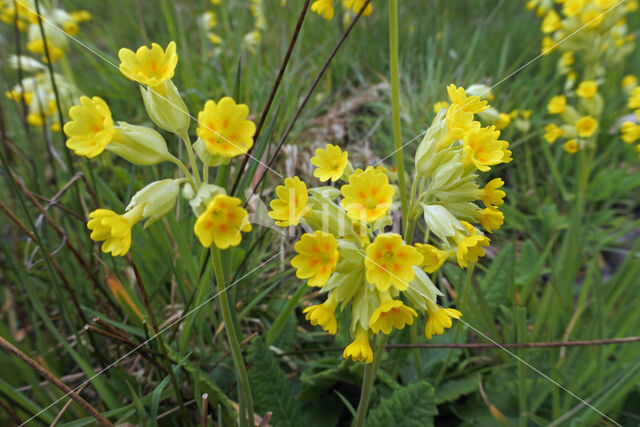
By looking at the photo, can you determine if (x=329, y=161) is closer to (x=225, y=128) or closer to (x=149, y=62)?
(x=225, y=128)

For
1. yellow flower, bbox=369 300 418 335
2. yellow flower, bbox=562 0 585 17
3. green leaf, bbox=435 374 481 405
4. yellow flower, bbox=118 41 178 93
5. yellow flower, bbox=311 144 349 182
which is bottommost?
green leaf, bbox=435 374 481 405

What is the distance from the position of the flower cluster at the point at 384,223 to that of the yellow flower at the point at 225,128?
125 millimetres

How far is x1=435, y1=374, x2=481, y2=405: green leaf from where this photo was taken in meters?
1.44

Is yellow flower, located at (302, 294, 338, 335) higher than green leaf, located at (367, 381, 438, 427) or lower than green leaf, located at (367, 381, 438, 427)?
higher

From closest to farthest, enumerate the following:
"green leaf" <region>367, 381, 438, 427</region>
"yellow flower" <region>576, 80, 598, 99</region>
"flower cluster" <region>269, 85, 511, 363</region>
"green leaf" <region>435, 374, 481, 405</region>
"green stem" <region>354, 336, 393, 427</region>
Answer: "flower cluster" <region>269, 85, 511, 363</region>
"green stem" <region>354, 336, 393, 427</region>
"green leaf" <region>367, 381, 438, 427</region>
"green leaf" <region>435, 374, 481, 405</region>
"yellow flower" <region>576, 80, 598, 99</region>

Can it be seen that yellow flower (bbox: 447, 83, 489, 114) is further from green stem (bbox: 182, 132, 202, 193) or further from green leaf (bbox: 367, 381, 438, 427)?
green leaf (bbox: 367, 381, 438, 427)

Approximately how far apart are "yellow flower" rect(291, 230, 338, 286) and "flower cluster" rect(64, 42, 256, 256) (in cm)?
13

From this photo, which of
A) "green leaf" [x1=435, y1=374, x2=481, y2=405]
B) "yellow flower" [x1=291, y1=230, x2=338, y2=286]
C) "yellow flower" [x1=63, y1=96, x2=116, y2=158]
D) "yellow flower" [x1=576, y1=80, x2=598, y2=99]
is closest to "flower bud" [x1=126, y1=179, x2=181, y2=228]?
"yellow flower" [x1=63, y1=96, x2=116, y2=158]

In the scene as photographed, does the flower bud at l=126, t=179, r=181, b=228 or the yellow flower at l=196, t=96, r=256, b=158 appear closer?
the yellow flower at l=196, t=96, r=256, b=158

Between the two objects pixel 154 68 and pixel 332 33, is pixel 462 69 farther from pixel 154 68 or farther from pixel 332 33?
pixel 154 68

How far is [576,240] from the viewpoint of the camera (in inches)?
74.1

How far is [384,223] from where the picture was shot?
41.0 inches

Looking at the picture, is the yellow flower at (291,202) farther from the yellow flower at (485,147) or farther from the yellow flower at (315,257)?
the yellow flower at (485,147)

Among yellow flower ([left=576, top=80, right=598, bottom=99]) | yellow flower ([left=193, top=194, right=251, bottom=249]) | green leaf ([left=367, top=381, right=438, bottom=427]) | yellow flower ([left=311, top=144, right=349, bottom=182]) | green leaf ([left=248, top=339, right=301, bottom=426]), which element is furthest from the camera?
yellow flower ([left=576, top=80, right=598, bottom=99])
